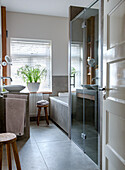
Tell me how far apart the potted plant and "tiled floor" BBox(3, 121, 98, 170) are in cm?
149

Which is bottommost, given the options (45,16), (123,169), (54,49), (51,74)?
(123,169)

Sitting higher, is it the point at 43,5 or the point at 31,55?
the point at 43,5

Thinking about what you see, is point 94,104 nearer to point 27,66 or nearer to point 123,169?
point 123,169

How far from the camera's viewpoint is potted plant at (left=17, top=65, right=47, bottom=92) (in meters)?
4.79

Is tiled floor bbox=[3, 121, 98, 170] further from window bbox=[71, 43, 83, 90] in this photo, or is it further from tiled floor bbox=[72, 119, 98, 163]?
window bbox=[71, 43, 83, 90]

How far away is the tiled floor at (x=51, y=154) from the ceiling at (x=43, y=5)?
9.42ft

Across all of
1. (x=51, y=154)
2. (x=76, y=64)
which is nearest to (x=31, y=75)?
(x=76, y=64)

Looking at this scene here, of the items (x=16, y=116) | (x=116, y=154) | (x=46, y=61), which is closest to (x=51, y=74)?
(x=46, y=61)

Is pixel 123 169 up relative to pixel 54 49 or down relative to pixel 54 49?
down

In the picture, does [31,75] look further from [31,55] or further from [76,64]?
[76,64]

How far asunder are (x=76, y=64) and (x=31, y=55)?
2.32 m

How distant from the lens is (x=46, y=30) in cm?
501

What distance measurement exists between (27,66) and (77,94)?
2401mm

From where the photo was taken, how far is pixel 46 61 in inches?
205
